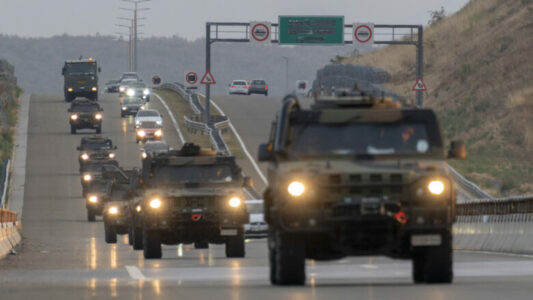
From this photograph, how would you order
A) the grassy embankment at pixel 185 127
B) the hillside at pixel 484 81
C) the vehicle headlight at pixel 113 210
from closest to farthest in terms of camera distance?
the vehicle headlight at pixel 113 210
the hillside at pixel 484 81
the grassy embankment at pixel 185 127

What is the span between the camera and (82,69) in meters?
98.3

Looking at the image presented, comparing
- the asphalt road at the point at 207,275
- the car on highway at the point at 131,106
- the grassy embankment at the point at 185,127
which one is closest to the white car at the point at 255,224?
the asphalt road at the point at 207,275

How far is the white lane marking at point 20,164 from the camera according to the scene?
6542cm

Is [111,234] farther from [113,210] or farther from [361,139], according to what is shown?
[361,139]

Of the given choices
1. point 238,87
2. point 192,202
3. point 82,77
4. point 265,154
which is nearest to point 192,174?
point 192,202

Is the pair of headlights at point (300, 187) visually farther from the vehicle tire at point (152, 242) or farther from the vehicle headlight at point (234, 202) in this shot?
the vehicle tire at point (152, 242)

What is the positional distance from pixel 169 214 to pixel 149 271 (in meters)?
4.91

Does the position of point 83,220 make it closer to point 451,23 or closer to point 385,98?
point 385,98

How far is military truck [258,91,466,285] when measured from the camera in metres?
16.1

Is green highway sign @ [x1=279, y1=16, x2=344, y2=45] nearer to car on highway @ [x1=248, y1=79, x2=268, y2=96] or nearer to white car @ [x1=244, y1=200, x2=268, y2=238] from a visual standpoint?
white car @ [x1=244, y1=200, x2=268, y2=238]

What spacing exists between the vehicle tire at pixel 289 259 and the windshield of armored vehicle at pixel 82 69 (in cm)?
8127

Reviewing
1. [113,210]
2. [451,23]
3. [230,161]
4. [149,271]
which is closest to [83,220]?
[113,210]

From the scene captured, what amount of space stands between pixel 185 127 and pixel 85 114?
9.94 metres

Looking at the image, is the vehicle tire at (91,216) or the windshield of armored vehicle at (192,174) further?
the vehicle tire at (91,216)
